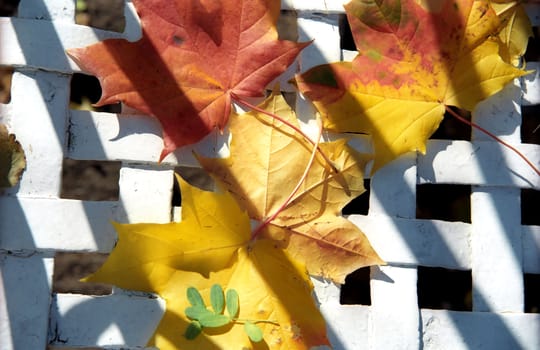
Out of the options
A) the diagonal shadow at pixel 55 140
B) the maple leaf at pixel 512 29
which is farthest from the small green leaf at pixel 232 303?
the maple leaf at pixel 512 29

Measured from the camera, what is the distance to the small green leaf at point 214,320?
846 millimetres

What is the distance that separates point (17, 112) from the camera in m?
0.89

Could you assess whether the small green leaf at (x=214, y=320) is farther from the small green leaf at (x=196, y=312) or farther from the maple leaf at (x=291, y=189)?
the maple leaf at (x=291, y=189)

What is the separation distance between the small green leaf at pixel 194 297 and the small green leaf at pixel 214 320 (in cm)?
2

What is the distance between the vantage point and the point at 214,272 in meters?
0.85

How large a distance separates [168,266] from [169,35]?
12.0 inches

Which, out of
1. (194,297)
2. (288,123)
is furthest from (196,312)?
(288,123)

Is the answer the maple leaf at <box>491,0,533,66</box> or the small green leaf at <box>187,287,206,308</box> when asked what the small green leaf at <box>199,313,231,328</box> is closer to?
the small green leaf at <box>187,287,206,308</box>

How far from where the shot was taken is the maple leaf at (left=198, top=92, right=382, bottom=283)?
0.86m

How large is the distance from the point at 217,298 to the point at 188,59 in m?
0.32

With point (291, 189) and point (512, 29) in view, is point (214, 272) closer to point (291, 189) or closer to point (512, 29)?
point (291, 189)

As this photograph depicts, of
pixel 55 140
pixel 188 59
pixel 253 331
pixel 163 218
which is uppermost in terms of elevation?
pixel 188 59

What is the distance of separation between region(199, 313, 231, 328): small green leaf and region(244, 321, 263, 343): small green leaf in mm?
25

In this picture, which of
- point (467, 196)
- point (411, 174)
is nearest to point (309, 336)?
point (411, 174)
